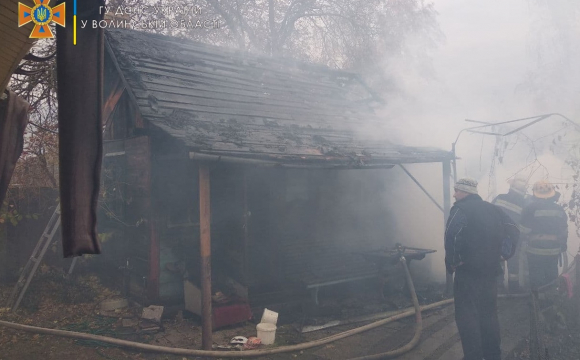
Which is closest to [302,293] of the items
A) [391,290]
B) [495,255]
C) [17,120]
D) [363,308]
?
[363,308]

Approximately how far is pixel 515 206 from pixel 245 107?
607 cm

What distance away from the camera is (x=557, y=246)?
8062mm

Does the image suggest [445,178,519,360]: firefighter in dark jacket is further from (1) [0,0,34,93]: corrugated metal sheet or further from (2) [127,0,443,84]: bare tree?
(2) [127,0,443,84]: bare tree

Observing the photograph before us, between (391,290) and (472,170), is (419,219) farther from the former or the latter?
(472,170)

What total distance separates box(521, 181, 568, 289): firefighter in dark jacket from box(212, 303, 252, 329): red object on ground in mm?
5431

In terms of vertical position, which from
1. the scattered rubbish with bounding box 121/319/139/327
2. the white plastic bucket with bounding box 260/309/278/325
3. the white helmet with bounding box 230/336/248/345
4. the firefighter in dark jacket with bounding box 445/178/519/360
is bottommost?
the white helmet with bounding box 230/336/248/345

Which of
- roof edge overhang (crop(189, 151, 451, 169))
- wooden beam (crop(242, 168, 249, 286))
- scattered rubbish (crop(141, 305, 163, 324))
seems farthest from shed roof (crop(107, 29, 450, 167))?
scattered rubbish (crop(141, 305, 163, 324))

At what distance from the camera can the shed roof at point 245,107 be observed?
695cm

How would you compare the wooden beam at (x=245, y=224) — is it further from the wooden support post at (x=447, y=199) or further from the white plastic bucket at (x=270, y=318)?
the wooden support post at (x=447, y=199)

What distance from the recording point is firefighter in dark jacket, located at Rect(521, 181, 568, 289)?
26.5 feet

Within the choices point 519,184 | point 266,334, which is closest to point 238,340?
point 266,334

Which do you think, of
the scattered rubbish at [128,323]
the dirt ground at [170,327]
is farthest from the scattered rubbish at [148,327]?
the scattered rubbish at [128,323]

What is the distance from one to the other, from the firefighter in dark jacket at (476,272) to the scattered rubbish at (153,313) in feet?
15.9

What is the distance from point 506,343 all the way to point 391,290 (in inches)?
130
